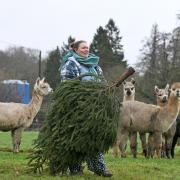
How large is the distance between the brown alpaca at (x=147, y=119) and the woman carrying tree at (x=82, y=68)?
17.9 feet

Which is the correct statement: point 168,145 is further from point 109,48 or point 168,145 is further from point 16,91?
point 109,48

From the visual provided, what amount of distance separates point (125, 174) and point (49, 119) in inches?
68.5

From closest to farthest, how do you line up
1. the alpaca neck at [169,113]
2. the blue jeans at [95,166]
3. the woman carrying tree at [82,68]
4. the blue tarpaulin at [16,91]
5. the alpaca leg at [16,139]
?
the blue jeans at [95,166]
the woman carrying tree at [82,68]
the alpaca neck at [169,113]
the alpaca leg at [16,139]
the blue tarpaulin at [16,91]

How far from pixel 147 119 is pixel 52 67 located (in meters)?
57.9

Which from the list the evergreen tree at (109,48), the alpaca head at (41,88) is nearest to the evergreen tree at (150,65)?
the evergreen tree at (109,48)

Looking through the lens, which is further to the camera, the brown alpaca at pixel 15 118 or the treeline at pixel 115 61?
the treeline at pixel 115 61

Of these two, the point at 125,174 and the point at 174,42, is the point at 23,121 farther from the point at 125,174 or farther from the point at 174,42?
the point at 174,42

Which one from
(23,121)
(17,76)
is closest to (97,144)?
(23,121)

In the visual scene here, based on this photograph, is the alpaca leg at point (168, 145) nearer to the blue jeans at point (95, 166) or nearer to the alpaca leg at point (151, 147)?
the alpaca leg at point (151, 147)

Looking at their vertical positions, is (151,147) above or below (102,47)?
below

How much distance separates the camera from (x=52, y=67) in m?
72.0

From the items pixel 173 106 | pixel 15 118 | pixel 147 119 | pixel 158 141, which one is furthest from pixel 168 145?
pixel 15 118

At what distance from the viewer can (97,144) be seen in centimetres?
813

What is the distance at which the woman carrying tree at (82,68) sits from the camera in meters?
8.80
